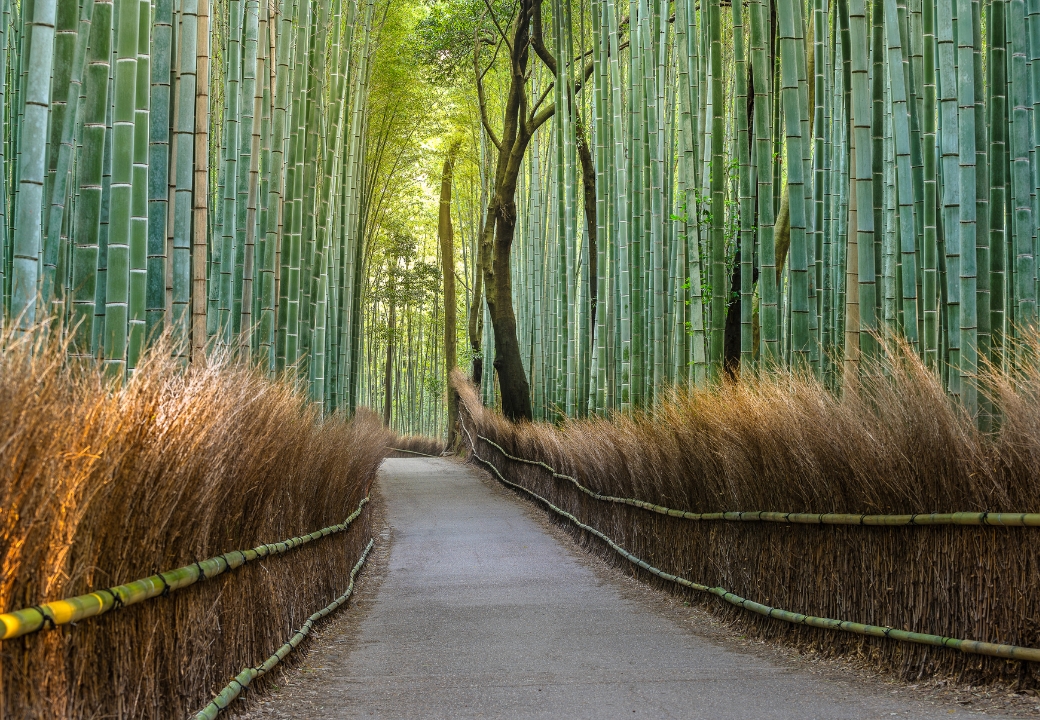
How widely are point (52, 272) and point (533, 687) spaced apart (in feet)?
6.55

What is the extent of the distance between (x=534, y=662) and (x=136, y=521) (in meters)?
1.87

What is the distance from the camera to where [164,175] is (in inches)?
137

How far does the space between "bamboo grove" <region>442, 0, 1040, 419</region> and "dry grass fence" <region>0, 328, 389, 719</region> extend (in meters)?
2.08

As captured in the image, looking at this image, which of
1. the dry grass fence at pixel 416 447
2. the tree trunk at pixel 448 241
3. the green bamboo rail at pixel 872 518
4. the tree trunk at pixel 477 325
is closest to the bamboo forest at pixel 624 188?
the green bamboo rail at pixel 872 518

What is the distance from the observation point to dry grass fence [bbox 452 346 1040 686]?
2941 millimetres

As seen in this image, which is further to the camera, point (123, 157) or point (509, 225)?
point (509, 225)

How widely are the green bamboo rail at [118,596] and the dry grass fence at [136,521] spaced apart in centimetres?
3

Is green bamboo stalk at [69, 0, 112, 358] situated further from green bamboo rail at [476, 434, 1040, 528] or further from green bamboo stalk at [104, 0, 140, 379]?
green bamboo rail at [476, 434, 1040, 528]

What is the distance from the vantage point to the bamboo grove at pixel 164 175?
3025 millimetres

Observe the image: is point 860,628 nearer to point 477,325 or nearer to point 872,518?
point 872,518

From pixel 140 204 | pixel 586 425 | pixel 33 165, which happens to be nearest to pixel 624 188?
pixel 586 425

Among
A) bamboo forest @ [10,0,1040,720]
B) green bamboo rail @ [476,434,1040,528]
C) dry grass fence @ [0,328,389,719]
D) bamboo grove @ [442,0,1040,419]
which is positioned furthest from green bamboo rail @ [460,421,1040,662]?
dry grass fence @ [0,328,389,719]

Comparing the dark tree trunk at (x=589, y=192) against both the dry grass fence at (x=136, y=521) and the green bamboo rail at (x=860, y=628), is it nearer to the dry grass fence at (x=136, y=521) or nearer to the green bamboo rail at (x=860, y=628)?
the green bamboo rail at (x=860, y=628)

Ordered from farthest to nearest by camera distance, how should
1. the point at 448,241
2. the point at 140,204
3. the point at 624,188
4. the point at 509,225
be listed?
the point at 448,241 < the point at 509,225 < the point at 624,188 < the point at 140,204
